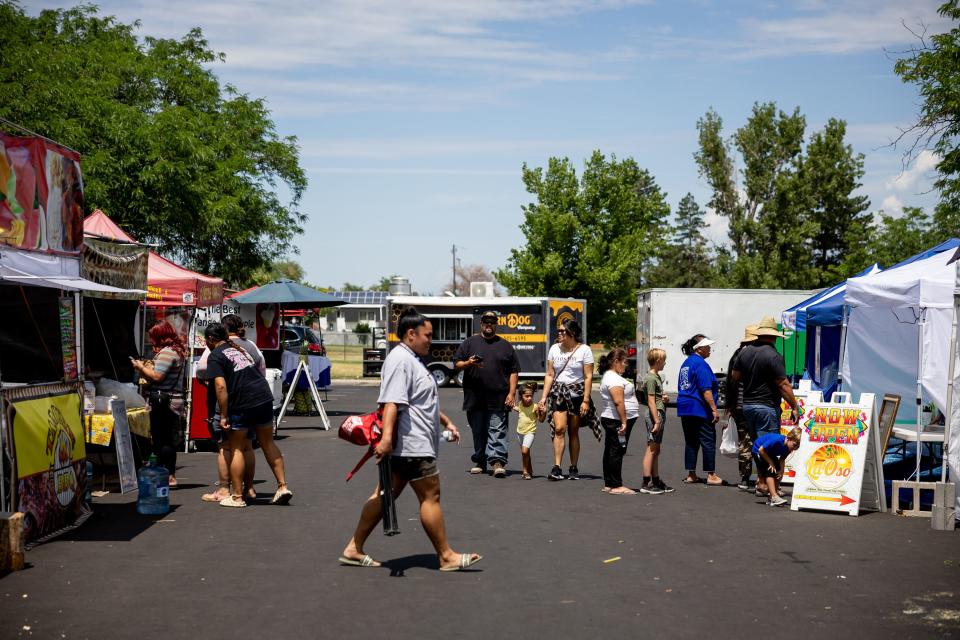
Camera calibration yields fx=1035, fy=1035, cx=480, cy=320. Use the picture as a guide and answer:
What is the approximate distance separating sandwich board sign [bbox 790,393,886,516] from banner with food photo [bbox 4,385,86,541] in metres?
6.79

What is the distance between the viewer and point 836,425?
34.5ft

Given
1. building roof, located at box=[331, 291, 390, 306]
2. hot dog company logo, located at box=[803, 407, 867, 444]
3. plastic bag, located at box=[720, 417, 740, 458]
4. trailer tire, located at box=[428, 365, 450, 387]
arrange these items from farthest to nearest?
building roof, located at box=[331, 291, 390, 306]
trailer tire, located at box=[428, 365, 450, 387]
plastic bag, located at box=[720, 417, 740, 458]
hot dog company logo, located at box=[803, 407, 867, 444]

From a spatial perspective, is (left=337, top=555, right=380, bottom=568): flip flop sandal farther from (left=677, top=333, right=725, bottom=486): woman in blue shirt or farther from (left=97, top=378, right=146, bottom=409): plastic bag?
(left=677, top=333, right=725, bottom=486): woman in blue shirt

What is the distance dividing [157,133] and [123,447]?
1851cm

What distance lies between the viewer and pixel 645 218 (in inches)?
1816

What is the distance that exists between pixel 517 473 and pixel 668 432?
7837mm

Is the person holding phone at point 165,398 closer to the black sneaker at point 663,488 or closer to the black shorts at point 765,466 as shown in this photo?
the black sneaker at point 663,488

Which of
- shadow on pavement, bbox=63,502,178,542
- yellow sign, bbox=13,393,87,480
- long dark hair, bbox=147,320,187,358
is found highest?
long dark hair, bbox=147,320,187,358

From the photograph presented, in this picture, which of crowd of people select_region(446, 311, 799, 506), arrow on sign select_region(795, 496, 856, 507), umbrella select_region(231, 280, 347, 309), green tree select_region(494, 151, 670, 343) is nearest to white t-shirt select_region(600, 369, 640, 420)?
crowd of people select_region(446, 311, 799, 506)

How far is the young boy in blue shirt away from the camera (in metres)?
10.5

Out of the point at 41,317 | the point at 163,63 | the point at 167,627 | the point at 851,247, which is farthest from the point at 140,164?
the point at 851,247

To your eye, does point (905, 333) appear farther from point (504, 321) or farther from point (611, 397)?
point (504, 321)

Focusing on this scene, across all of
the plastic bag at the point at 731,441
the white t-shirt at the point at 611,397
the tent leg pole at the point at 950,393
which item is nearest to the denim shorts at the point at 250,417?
the white t-shirt at the point at 611,397

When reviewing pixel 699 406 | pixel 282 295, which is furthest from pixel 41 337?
pixel 282 295
